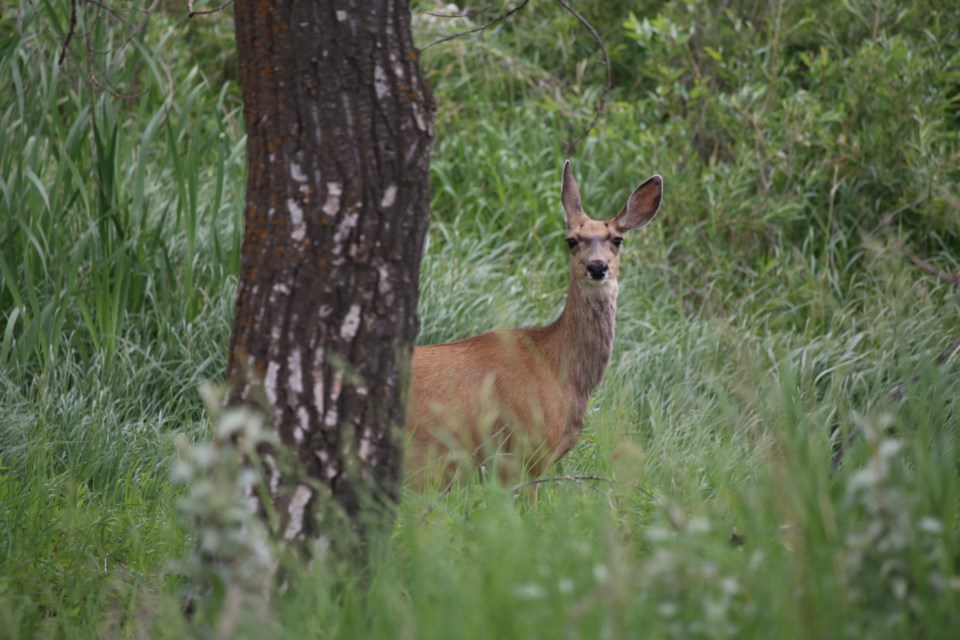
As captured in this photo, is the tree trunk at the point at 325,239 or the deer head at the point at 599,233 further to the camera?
the deer head at the point at 599,233

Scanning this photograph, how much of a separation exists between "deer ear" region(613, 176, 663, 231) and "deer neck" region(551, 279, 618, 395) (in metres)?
0.44

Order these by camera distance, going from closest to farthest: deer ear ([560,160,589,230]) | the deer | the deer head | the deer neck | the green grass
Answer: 1. the green grass
2. the deer
3. the deer neck
4. the deer head
5. deer ear ([560,160,589,230])

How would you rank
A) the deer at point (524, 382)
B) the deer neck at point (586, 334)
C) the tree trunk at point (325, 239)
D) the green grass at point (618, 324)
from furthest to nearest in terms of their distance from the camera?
the deer neck at point (586, 334) → the deer at point (524, 382) → the tree trunk at point (325, 239) → the green grass at point (618, 324)

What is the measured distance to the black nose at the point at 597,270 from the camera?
4.92 metres

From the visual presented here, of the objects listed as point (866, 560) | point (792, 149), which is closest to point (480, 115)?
point (792, 149)

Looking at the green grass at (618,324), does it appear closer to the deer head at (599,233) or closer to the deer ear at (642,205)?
the deer head at (599,233)

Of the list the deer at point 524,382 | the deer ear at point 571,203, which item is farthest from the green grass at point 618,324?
the deer ear at point 571,203

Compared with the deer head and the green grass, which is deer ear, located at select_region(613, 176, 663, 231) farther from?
the green grass

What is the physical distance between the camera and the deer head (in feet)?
16.3

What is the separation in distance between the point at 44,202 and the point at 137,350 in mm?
826

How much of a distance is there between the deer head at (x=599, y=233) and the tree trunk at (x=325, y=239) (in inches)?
83.6

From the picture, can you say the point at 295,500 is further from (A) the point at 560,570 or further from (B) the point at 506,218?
(B) the point at 506,218

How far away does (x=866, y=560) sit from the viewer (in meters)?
2.38

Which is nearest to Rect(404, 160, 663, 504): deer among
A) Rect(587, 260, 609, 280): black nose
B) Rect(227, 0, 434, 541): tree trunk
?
Rect(587, 260, 609, 280): black nose
